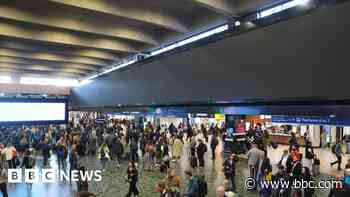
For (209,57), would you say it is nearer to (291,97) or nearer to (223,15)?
(223,15)

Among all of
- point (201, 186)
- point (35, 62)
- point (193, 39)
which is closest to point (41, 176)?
point (201, 186)

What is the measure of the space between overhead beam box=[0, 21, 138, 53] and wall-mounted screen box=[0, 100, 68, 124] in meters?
2.34

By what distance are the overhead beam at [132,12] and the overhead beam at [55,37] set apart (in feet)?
11.9

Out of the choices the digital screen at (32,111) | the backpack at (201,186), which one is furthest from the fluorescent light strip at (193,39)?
the digital screen at (32,111)

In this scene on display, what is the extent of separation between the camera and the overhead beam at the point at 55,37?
11.2 m

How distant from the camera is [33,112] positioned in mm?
11297

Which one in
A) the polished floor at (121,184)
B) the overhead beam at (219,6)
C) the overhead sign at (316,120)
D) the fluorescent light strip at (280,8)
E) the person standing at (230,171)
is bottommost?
the polished floor at (121,184)

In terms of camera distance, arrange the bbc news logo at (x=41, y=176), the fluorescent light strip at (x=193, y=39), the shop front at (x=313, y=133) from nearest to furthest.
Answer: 1. the fluorescent light strip at (x=193, y=39)
2. the bbc news logo at (x=41, y=176)
3. the shop front at (x=313, y=133)

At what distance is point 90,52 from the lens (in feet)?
52.2

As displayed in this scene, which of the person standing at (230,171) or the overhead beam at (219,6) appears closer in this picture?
the overhead beam at (219,6)

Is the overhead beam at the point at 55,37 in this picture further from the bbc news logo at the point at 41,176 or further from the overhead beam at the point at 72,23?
the bbc news logo at the point at 41,176

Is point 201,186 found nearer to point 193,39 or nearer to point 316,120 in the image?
point 316,120

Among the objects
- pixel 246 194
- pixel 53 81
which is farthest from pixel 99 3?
pixel 53 81

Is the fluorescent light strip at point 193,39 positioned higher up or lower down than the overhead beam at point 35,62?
lower down
